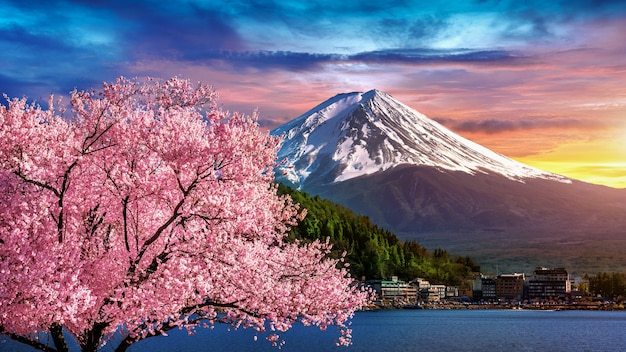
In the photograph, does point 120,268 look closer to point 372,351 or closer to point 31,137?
point 31,137

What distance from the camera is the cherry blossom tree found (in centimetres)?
1788

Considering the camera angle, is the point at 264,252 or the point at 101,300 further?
the point at 264,252

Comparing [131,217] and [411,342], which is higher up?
[131,217]

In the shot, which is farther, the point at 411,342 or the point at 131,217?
the point at 411,342

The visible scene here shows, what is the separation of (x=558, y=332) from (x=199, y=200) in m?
116

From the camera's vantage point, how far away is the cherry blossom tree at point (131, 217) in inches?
704

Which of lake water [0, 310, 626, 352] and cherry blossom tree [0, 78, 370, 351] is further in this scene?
lake water [0, 310, 626, 352]

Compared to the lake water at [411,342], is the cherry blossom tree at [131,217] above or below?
above

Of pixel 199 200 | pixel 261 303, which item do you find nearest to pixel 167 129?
pixel 199 200

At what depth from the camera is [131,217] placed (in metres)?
20.0

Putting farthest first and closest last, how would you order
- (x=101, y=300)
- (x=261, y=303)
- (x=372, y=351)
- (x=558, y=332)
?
(x=558, y=332) → (x=372, y=351) → (x=261, y=303) → (x=101, y=300)

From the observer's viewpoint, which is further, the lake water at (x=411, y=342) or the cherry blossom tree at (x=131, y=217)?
the lake water at (x=411, y=342)

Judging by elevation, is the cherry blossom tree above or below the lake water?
above

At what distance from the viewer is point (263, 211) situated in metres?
20.1
